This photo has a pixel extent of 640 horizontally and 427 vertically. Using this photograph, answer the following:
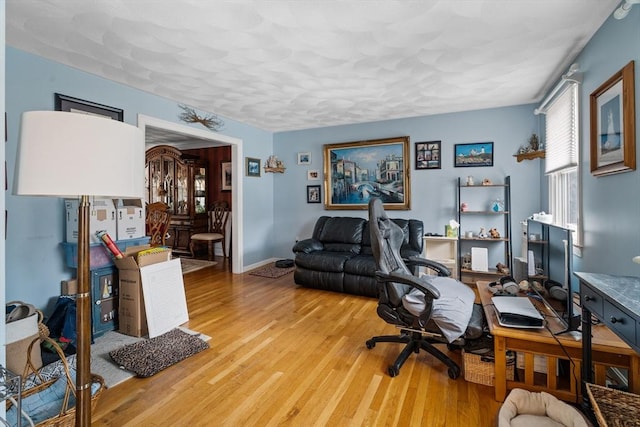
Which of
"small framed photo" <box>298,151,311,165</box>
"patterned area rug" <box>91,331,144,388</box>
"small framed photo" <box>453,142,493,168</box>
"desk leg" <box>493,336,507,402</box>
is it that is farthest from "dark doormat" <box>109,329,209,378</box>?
"small framed photo" <box>453,142,493,168</box>

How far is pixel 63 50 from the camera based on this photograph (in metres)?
2.51

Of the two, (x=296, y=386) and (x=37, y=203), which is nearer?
(x=296, y=386)

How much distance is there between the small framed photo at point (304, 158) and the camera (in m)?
5.44

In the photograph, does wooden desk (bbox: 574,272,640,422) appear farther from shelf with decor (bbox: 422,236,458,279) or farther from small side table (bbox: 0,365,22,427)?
shelf with decor (bbox: 422,236,458,279)

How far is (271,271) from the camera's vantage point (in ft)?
16.4

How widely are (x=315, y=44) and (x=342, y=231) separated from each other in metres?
2.65

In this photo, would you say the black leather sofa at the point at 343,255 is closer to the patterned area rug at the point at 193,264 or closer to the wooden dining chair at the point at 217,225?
the patterned area rug at the point at 193,264

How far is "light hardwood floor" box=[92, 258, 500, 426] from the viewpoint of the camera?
1684 millimetres

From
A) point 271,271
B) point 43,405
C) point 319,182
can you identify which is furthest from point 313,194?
point 43,405

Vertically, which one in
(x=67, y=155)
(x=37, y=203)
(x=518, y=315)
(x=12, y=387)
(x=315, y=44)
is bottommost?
(x=518, y=315)

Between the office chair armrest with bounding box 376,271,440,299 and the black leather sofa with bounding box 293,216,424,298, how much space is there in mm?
1570

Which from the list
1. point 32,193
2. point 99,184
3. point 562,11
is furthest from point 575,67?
point 32,193

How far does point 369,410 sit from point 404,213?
133 inches

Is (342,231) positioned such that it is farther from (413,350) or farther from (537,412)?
(537,412)
